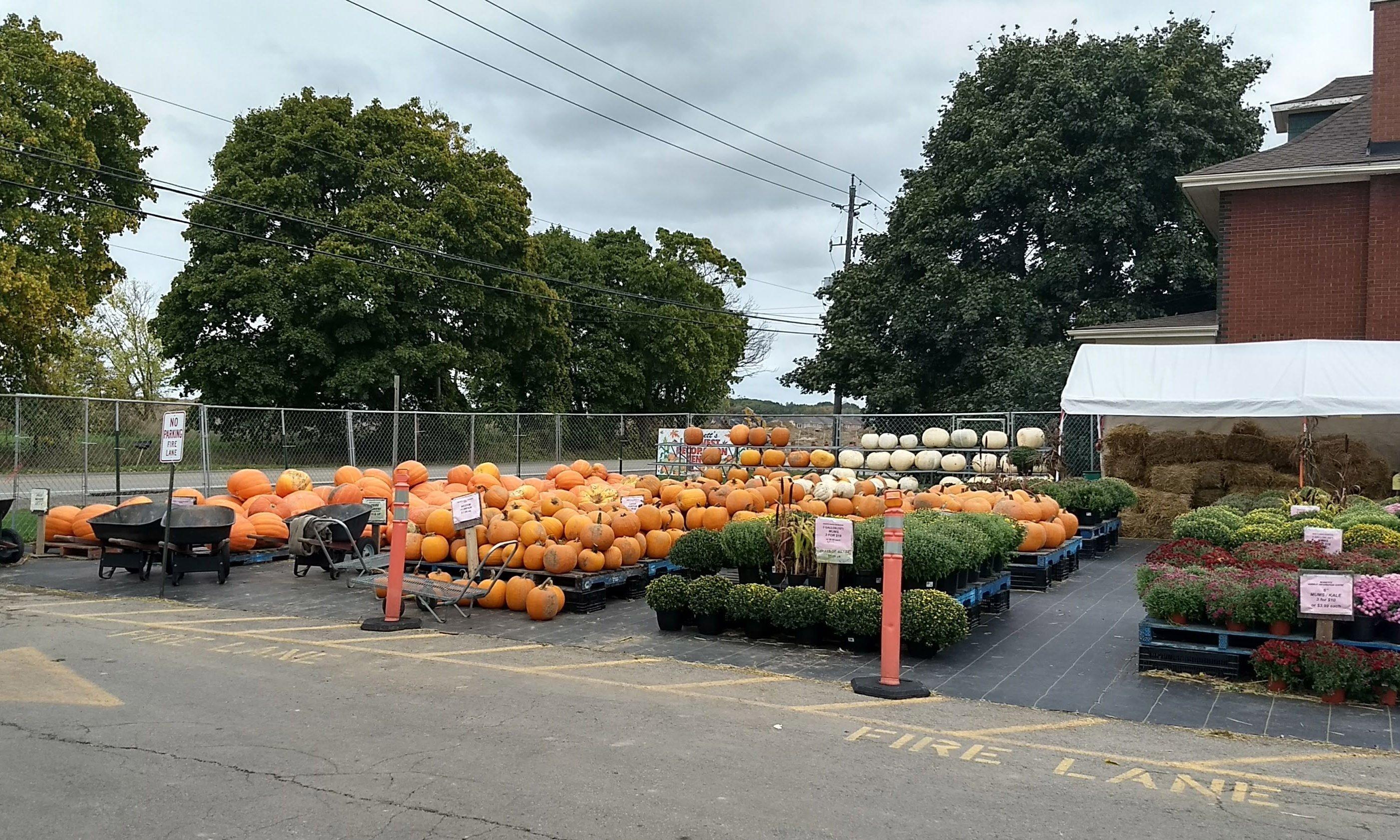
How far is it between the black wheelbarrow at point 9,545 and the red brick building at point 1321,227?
22.3 metres

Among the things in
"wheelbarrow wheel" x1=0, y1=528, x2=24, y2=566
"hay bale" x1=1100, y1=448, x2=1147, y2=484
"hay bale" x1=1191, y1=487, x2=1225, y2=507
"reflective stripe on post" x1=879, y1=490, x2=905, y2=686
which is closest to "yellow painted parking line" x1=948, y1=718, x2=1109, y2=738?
"reflective stripe on post" x1=879, y1=490, x2=905, y2=686

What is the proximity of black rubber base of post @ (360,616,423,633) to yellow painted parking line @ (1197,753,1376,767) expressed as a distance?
7432 millimetres

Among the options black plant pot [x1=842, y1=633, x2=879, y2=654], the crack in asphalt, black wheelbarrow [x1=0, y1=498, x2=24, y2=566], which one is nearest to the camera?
the crack in asphalt

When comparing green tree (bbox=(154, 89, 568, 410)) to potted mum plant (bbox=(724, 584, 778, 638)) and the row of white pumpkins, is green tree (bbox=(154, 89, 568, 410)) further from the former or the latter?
potted mum plant (bbox=(724, 584, 778, 638))

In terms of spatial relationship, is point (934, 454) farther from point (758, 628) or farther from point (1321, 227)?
point (758, 628)

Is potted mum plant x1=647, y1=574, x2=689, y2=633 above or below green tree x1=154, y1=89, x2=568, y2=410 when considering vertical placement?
below

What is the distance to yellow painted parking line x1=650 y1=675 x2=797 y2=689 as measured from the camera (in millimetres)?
8156

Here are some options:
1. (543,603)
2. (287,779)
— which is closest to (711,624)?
(543,603)

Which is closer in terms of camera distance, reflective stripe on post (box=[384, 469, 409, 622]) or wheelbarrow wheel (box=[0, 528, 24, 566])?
reflective stripe on post (box=[384, 469, 409, 622])

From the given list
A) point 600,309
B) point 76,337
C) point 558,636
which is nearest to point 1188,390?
point 558,636

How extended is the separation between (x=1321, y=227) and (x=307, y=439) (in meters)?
22.0

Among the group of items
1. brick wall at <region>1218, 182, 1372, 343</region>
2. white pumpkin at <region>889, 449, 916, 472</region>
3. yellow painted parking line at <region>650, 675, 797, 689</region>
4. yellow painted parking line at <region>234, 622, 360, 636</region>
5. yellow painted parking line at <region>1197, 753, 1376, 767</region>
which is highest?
brick wall at <region>1218, 182, 1372, 343</region>

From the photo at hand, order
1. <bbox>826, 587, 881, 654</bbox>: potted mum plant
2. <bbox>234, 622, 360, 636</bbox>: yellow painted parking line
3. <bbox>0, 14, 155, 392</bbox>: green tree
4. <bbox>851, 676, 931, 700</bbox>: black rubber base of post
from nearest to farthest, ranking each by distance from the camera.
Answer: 1. <bbox>851, 676, 931, 700</bbox>: black rubber base of post
2. <bbox>826, 587, 881, 654</bbox>: potted mum plant
3. <bbox>234, 622, 360, 636</bbox>: yellow painted parking line
4. <bbox>0, 14, 155, 392</bbox>: green tree

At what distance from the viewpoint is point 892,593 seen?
8.27 m
